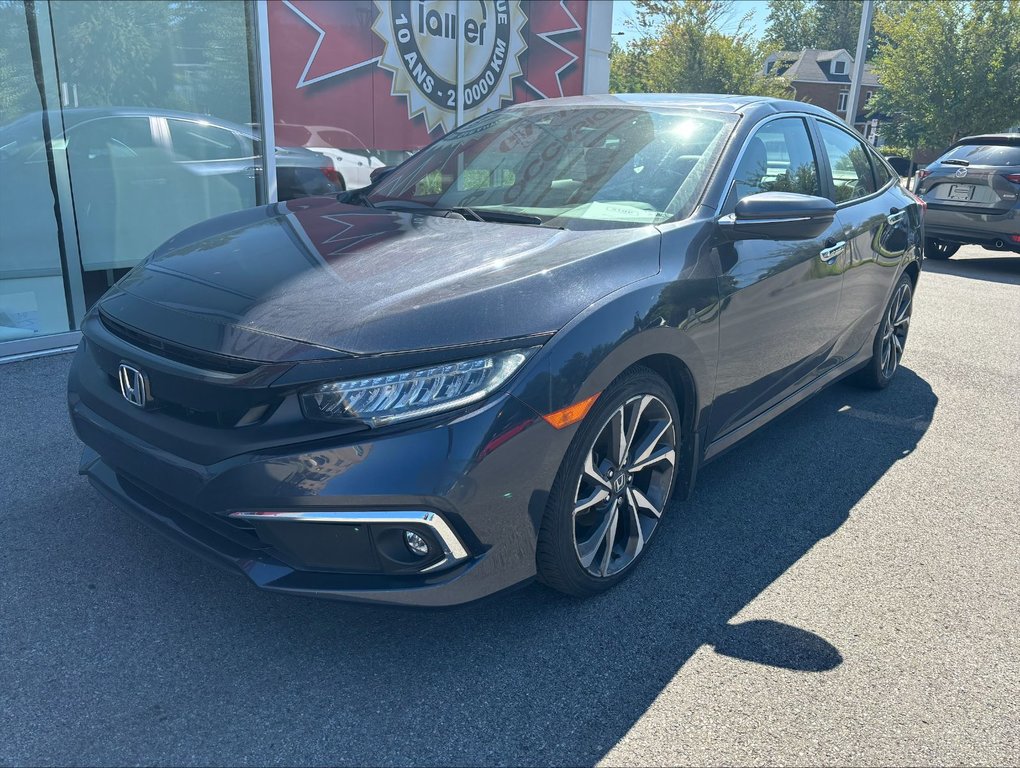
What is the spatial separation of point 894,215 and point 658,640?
10.3 feet

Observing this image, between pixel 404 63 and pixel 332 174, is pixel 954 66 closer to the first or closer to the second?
pixel 404 63

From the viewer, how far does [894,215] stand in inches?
188

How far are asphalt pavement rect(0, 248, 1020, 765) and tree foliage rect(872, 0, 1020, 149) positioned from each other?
22.5 metres

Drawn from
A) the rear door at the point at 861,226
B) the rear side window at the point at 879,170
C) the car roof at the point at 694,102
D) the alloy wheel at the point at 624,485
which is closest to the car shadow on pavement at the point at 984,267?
the rear side window at the point at 879,170

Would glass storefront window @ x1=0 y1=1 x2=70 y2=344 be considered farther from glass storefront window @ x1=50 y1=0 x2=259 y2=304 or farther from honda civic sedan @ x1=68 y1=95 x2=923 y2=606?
honda civic sedan @ x1=68 y1=95 x2=923 y2=606

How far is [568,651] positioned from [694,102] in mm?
2412

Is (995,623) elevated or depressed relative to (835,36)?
depressed

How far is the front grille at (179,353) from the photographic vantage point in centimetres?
234

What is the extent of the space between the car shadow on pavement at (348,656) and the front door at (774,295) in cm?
60

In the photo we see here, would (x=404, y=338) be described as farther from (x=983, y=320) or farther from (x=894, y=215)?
(x=983, y=320)

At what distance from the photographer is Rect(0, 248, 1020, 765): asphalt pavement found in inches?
88.8

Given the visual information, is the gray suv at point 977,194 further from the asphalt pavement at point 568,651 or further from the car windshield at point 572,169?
the car windshield at point 572,169

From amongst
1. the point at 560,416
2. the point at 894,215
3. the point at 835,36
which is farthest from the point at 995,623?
the point at 835,36

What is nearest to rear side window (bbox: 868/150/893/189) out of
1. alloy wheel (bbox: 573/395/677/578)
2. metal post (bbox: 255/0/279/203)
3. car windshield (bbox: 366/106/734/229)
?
car windshield (bbox: 366/106/734/229)
